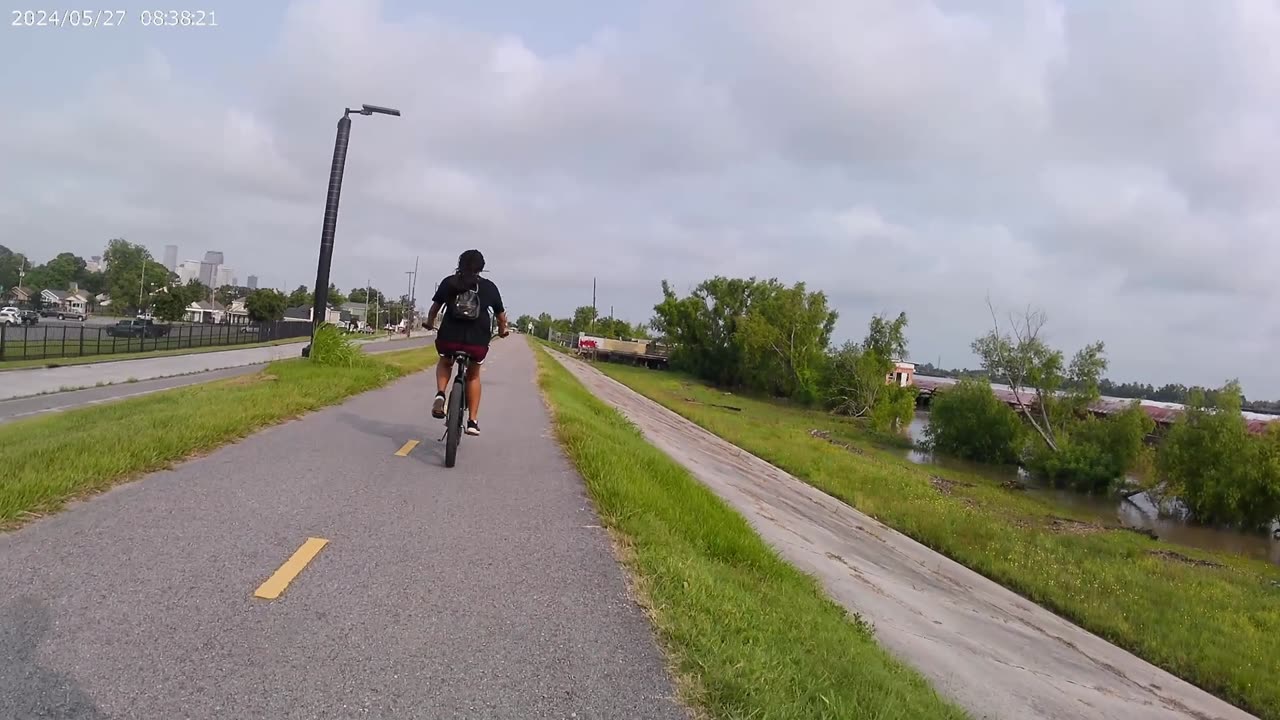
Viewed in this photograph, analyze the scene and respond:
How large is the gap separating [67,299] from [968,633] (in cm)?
13330

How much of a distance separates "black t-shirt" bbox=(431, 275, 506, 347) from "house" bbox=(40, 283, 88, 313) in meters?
117

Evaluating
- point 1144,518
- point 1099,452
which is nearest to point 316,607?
point 1144,518

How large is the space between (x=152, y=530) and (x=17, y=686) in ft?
7.47

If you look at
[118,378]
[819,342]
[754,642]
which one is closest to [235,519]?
[754,642]

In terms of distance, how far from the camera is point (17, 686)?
3.21 metres

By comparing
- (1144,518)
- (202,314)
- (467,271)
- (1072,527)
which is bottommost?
(1144,518)

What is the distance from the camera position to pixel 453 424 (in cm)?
844

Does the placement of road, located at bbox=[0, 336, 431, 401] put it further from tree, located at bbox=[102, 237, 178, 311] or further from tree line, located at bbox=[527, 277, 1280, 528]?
tree, located at bbox=[102, 237, 178, 311]

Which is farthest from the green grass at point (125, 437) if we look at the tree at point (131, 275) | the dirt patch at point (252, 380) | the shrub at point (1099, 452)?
the tree at point (131, 275)

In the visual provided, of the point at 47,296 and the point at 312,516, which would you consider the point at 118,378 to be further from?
the point at 47,296

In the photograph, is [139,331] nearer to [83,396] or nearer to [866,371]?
[83,396]

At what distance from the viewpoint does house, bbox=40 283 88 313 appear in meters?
106

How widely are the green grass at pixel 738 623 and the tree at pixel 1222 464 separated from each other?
1250 inches

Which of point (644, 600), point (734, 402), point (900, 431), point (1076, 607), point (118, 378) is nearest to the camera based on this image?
point (644, 600)
